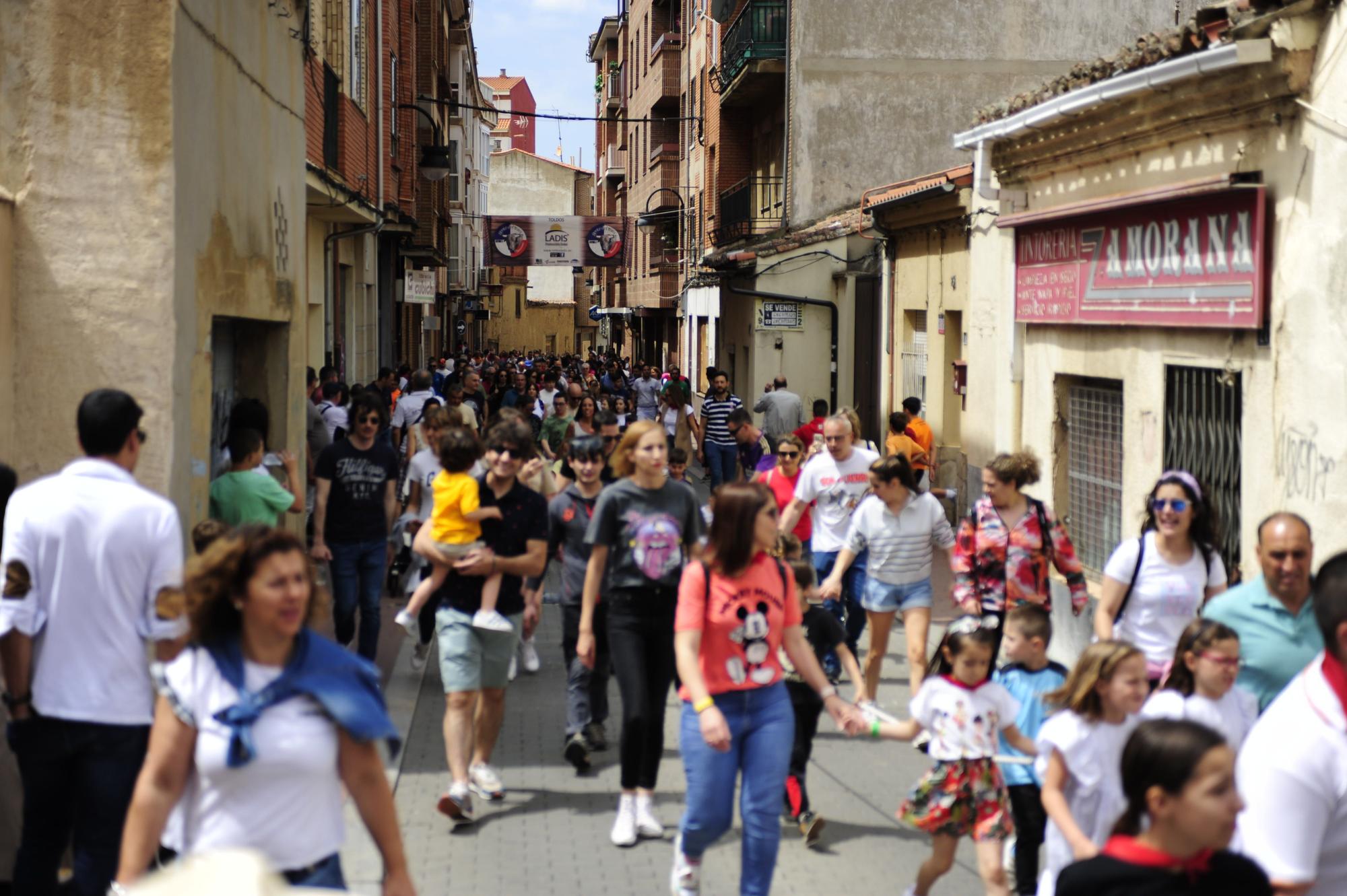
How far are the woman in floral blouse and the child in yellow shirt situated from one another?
2.39 m

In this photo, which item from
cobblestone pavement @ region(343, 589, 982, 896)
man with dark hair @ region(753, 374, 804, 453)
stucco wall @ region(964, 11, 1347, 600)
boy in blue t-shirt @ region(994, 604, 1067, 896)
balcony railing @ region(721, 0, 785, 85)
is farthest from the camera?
balcony railing @ region(721, 0, 785, 85)

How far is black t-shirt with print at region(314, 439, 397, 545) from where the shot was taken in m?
8.91

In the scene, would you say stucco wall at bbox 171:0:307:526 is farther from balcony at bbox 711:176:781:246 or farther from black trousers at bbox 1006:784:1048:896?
balcony at bbox 711:176:781:246

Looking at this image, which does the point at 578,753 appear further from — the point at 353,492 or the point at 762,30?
the point at 762,30

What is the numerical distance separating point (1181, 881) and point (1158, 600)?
3.44 meters

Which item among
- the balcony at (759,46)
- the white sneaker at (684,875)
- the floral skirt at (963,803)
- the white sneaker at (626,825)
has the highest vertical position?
the balcony at (759,46)

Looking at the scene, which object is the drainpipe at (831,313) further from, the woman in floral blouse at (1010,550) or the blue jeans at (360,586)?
the woman in floral blouse at (1010,550)

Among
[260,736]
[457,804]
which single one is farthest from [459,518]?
[260,736]

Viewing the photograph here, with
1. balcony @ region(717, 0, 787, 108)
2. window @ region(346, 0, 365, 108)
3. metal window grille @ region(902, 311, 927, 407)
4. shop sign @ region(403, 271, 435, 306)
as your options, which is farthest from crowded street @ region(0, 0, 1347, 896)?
balcony @ region(717, 0, 787, 108)

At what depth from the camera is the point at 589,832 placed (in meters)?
6.96

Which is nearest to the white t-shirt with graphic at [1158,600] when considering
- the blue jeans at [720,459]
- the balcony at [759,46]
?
the blue jeans at [720,459]

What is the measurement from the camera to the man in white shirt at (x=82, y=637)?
15.4 ft

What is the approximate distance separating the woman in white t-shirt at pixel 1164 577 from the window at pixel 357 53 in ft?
45.8

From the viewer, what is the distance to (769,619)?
18.3 ft
